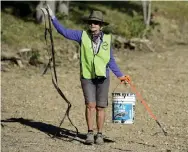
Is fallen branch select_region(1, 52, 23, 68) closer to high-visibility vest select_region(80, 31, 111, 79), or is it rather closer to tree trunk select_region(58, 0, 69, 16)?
tree trunk select_region(58, 0, 69, 16)

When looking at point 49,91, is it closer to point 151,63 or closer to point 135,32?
point 151,63

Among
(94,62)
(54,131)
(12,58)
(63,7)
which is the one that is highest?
(94,62)

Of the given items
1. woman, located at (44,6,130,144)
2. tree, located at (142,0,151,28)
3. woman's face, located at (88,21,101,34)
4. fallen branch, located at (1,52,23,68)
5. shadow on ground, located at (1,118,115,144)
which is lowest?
fallen branch, located at (1,52,23,68)

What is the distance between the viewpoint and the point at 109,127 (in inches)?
377

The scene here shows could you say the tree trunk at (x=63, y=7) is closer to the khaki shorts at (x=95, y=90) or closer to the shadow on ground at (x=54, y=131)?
the shadow on ground at (x=54, y=131)

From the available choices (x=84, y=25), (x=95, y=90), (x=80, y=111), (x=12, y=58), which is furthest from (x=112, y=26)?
(x=95, y=90)

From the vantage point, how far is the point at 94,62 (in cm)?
808

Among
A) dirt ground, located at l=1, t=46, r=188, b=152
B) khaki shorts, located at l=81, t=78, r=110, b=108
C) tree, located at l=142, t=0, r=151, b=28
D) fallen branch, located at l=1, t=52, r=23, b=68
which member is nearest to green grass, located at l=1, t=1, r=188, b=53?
tree, located at l=142, t=0, r=151, b=28

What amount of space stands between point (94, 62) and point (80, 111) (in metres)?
3.15

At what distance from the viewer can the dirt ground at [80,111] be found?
326 inches

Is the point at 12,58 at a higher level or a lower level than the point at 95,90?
lower

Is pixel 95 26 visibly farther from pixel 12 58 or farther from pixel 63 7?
pixel 63 7

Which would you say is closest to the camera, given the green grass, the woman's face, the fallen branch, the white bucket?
the woman's face

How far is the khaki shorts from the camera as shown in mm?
8172
